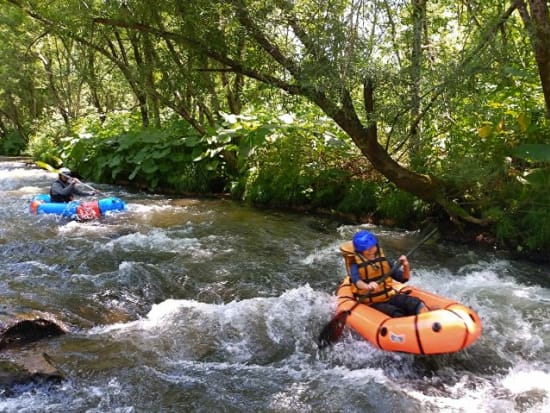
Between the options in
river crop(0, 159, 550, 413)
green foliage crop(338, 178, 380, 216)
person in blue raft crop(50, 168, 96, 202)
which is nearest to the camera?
river crop(0, 159, 550, 413)

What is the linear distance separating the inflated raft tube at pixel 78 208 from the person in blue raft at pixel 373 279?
554 centimetres

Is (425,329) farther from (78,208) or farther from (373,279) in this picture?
(78,208)

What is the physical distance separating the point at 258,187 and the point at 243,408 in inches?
248

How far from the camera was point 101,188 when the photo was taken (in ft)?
40.8

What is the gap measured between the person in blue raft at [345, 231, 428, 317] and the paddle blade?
0.26 meters

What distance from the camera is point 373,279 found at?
459 centimetres

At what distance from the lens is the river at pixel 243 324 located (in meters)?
3.55

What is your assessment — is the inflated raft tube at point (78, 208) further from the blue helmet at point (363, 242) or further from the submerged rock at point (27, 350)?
the blue helmet at point (363, 242)

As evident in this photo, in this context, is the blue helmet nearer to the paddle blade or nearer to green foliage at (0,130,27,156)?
the paddle blade

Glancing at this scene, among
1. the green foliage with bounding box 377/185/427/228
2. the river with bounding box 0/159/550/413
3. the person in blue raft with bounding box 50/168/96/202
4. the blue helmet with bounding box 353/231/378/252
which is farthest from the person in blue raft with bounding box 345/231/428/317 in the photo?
the person in blue raft with bounding box 50/168/96/202

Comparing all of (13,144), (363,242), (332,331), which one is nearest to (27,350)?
(332,331)

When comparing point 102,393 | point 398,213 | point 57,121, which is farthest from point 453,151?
point 57,121

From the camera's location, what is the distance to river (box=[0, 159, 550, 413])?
355cm

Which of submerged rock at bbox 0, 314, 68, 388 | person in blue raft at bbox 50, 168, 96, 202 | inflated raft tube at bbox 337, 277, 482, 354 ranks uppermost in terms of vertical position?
person in blue raft at bbox 50, 168, 96, 202
